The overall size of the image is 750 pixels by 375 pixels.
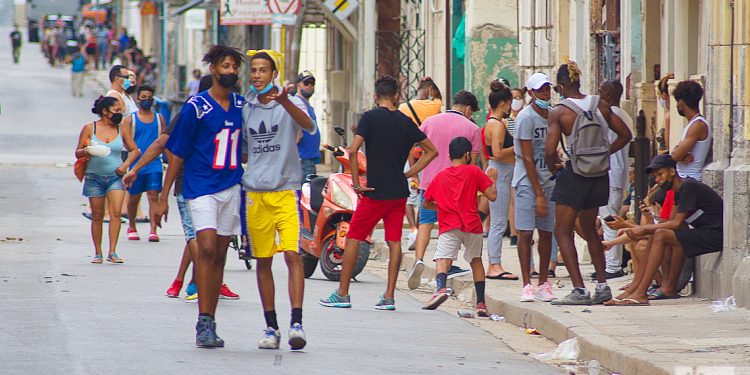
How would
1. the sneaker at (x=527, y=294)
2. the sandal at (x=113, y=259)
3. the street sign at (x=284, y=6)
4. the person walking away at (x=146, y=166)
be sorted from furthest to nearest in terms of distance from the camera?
the street sign at (x=284, y=6), the person walking away at (x=146, y=166), the sandal at (x=113, y=259), the sneaker at (x=527, y=294)

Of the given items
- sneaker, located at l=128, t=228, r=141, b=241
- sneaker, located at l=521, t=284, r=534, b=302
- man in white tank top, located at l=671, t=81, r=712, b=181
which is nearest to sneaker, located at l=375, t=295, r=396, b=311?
sneaker, located at l=521, t=284, r=534, b=302

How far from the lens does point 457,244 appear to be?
12820 millimetres

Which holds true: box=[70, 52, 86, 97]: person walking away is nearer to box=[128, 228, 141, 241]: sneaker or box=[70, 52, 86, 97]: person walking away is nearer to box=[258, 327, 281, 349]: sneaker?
box=[128, 228, 141, 241]: sneaker

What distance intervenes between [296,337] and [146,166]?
351 inches

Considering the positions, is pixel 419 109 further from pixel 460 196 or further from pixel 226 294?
pixel 226 294

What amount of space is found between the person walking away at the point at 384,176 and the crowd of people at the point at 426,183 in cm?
1

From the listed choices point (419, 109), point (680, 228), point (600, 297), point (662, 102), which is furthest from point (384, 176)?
point (419, 109)

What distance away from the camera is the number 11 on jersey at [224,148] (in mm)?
9797

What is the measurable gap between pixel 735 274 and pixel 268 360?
4162 mm

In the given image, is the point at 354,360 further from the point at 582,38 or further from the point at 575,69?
the point at 582,38

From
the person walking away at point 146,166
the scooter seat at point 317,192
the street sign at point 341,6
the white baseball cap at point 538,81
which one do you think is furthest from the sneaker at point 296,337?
the street sign at point 341,6

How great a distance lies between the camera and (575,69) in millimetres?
12195

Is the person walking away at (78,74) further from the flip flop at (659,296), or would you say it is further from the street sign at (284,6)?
the flip flop at (659,296)

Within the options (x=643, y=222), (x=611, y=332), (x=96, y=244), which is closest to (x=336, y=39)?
(x=96, y=244)
